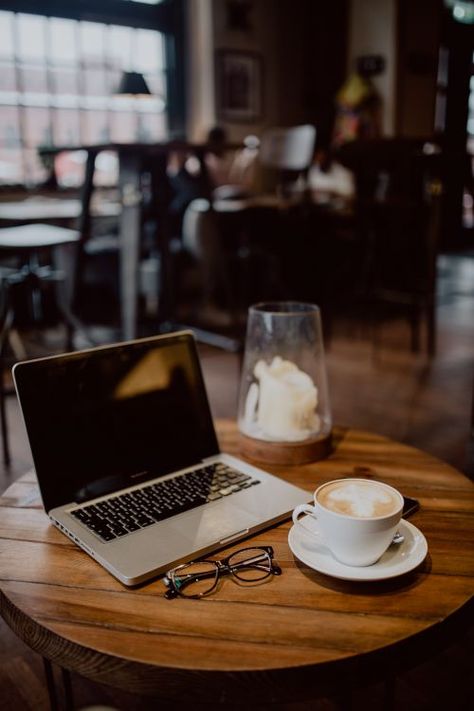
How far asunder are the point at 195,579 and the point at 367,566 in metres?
0.20

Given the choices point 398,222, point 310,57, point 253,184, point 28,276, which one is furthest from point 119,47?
point 28,276

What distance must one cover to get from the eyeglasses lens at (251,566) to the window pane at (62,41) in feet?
17.0

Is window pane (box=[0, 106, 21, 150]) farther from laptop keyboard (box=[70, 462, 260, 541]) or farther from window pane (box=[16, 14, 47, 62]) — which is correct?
laptop keyboard (box=[70, 462, 260, 541])

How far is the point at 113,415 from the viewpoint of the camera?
1002 mm

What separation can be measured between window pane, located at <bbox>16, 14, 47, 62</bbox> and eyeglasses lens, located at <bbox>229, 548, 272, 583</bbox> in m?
5.06

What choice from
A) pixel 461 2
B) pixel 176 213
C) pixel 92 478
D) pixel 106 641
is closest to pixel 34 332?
pixel 176 213

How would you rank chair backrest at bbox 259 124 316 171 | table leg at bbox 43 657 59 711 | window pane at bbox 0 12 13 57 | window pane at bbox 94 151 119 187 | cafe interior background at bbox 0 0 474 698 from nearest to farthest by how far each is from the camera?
table leg at bbox 43 657 59 711 → cafe interior background at bbox 0 0 474 698 → chair backrest at bbox 259 124 316 171 → window pane at bbox 0 12 13 57 → window pane at bbox 94 151 119 187

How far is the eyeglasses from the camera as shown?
74cm

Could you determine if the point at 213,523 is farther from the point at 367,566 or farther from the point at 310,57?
the point at 310,57

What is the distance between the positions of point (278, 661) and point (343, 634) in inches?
3.1

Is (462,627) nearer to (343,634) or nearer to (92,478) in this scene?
(343,634)

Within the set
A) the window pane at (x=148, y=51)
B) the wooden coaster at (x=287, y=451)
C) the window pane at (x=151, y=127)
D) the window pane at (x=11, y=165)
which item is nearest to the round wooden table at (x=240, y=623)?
the wooden coaster at (x=287, y=451)

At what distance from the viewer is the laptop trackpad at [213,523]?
84 centimetres

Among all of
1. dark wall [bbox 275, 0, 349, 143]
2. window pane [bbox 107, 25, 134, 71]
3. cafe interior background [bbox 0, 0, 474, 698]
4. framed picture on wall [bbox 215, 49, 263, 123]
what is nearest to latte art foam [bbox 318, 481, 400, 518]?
cafe interior background [bbox 0, 0, 474, 698]
